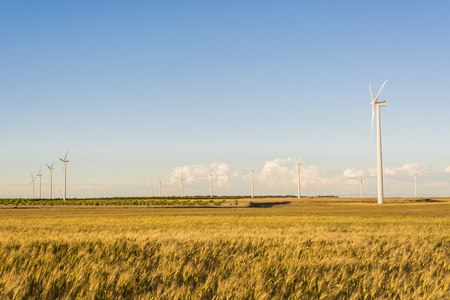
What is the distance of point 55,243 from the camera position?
40.8ft

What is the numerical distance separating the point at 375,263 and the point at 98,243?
7738 mm

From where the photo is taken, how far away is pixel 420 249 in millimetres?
13320

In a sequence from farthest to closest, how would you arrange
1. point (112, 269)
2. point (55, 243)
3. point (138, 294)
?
point (55, 243) < point (112, 269) < point (138, 294)

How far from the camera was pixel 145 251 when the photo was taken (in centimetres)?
1209

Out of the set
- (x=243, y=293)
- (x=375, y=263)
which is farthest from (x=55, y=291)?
(x=375, y=263)

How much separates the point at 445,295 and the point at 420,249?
4554mm

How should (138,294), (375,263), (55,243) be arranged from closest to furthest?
(138,294) → (375,263) → (55,243)

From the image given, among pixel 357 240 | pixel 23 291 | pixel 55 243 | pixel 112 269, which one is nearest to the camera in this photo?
pixel 23 291

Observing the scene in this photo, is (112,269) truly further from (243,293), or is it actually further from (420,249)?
(420,249)

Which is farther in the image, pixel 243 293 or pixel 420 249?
pixel 420 249

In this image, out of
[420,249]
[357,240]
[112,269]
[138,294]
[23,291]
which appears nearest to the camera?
[23,291]

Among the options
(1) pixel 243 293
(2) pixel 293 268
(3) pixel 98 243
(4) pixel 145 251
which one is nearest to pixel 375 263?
(2) pixel 293 268

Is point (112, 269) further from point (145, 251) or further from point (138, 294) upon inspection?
point (145, 251)

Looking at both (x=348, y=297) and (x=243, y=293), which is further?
(x=348, y=297)
